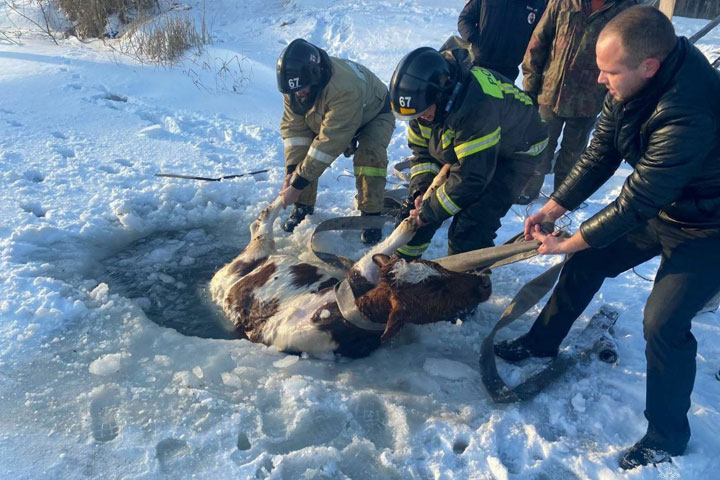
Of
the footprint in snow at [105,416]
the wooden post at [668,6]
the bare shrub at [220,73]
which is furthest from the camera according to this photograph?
the bare shrub at [220,73]

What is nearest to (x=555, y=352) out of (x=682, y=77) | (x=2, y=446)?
(x=682, y=77)

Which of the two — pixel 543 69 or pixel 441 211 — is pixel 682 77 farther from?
pixel 543 69

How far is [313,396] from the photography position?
326cm

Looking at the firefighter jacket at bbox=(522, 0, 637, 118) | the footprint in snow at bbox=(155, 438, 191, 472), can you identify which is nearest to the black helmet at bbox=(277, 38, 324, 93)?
the firefighter jacket at bbox=(522, 0, 637, 118)

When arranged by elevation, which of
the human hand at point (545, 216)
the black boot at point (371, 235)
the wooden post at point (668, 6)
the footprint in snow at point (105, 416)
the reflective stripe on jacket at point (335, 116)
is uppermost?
the wooden post at point (668, 6)

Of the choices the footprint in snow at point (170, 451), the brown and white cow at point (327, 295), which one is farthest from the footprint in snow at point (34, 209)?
the footprint in snow at point (170, 451)

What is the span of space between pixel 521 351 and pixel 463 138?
1607mm

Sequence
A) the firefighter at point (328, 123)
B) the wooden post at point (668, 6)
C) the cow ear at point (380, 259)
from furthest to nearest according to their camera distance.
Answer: the wooden post at point (668, 6) → the firefighter at point (328, 123) → the cow ear at point (380, 259)

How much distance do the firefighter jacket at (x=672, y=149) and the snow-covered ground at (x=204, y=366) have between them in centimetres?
133

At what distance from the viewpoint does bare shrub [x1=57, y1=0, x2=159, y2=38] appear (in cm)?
1030

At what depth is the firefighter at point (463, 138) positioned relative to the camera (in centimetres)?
322

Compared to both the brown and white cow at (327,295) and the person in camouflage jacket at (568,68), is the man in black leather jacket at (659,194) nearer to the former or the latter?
the brown and white cow at (327,295)

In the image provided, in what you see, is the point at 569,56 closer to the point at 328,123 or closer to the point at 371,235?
the point at 328,123

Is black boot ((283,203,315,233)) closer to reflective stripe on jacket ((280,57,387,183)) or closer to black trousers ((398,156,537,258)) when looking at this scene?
reflective stripe on jacket ((280,57,387,183))
